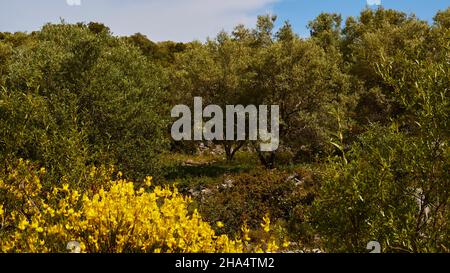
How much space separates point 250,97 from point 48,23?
19175 millimetres

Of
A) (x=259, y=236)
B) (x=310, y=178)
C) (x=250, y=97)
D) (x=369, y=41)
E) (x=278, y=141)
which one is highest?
(x=369, y=41)

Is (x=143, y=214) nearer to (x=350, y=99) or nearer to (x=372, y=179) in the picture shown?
(x=372, y=179)

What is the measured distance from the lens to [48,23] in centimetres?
4184

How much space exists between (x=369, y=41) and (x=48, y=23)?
30.0 m

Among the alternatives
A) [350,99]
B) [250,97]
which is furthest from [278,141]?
[350,99]

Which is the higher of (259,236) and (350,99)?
(350,99)

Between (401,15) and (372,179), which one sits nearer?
(372,179)

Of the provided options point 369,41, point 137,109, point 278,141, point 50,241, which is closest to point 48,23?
point 137,109

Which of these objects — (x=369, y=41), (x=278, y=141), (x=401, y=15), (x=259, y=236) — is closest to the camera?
(x=259, y=236)

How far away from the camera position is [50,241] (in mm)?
8703

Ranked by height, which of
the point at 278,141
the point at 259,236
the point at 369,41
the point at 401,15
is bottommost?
the point at 259,236
